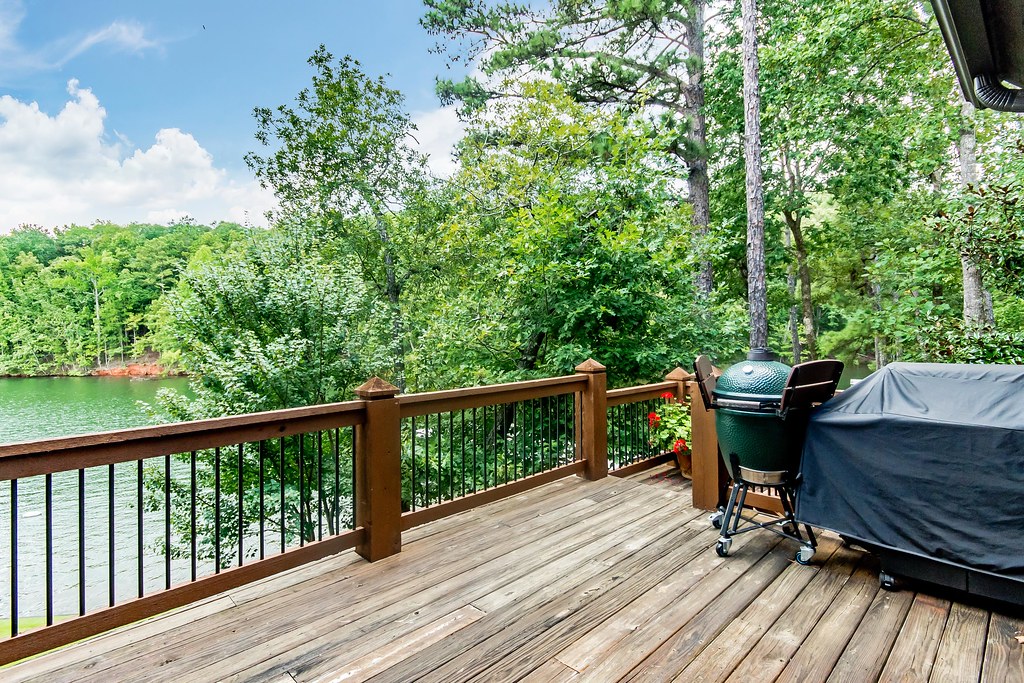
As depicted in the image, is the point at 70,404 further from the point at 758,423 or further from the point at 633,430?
the point at 758,423

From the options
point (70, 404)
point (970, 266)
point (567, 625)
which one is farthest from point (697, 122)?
point (70, 404)

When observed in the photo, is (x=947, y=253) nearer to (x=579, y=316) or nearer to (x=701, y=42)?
(x=579, y=316)

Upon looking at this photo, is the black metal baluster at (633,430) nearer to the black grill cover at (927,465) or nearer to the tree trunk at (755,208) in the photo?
the black grill cover at (927,465)

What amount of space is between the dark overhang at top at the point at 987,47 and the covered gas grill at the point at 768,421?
61.1 inches

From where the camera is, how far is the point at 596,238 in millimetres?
6707

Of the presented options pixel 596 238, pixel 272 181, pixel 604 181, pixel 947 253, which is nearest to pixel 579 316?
pixel 596 238

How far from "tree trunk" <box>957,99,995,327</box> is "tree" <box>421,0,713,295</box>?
3.77 metres

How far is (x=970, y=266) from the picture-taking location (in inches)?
263

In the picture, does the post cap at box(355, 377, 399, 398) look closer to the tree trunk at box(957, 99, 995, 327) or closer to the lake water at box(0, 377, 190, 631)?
the lake water at box(0, 377, 190, 631)

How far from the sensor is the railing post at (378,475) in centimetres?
276

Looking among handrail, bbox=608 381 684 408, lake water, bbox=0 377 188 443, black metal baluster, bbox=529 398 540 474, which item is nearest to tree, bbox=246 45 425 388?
lake water, bbox=0 377 188 443

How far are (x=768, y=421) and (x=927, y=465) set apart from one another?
0.65 meters

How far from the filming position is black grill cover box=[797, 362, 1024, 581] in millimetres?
1999

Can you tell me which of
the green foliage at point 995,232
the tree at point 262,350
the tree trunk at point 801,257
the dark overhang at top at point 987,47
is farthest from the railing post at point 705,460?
the tree trunk at point 801,257
